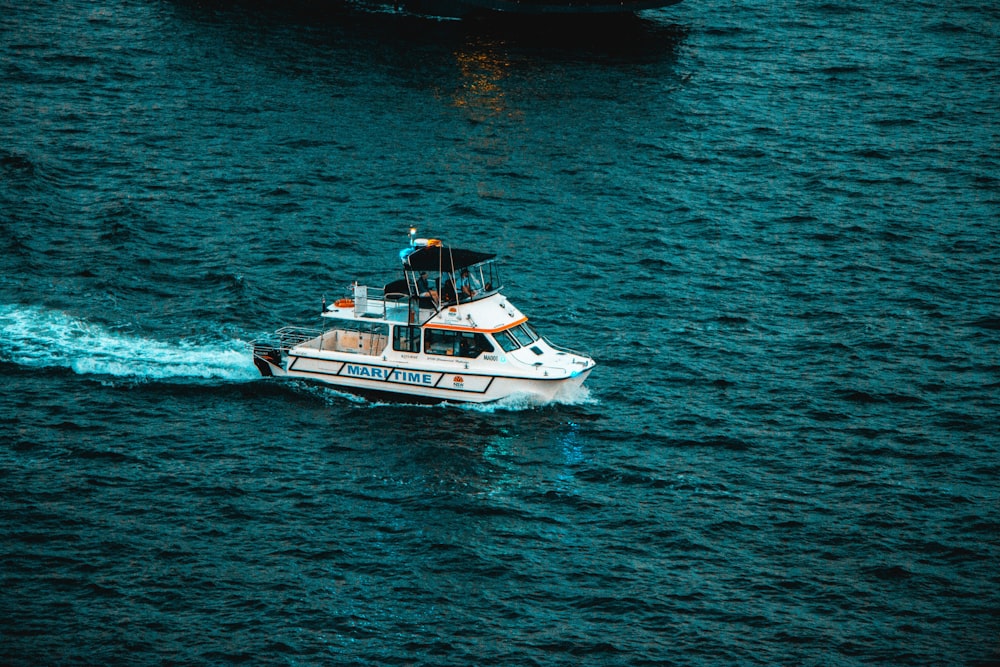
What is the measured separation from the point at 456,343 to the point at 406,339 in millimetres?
2239

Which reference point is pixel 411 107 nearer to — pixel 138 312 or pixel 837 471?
pixel 138 312

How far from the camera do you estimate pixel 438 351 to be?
2448 inches

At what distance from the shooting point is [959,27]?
10425 cm

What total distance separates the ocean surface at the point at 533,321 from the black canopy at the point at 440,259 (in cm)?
642

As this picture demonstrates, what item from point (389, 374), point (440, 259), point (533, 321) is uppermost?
point (440, 259)

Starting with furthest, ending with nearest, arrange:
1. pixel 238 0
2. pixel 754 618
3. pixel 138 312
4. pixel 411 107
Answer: pixel 238 0 < pixel 411 107 < pixel 138 312 < pixel 754 618

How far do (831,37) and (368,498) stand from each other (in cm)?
6364

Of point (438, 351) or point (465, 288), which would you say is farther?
point (465, 288)

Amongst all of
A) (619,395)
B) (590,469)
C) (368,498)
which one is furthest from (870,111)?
(368,498)

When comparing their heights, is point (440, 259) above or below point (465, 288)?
above

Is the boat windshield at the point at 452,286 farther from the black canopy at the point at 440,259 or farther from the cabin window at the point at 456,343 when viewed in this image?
the cabin window at the point at 456,343

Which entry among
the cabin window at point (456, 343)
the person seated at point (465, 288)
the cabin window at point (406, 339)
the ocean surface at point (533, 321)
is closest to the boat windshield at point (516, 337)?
the cabin window at point (456, 343)

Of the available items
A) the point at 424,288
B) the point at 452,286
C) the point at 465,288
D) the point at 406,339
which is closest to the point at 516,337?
→ the point at 465,288

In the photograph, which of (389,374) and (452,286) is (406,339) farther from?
(452,286)
